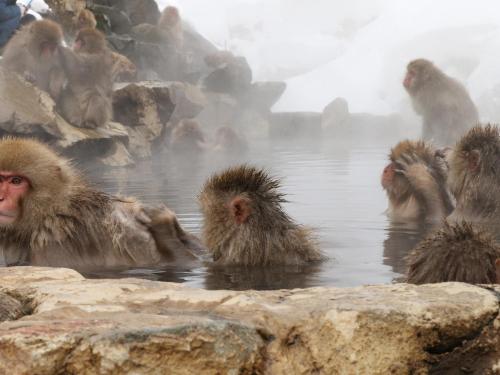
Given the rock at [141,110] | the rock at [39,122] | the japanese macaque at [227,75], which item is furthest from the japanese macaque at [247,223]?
the japanese macaque at [227,75]

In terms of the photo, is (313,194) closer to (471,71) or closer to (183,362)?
(183,362)

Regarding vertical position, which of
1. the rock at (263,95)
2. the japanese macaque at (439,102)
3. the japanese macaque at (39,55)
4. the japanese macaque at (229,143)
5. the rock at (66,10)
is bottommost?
the japanese macaque at (229,143)

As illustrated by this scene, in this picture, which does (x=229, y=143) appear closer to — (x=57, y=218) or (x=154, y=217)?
(x=154, y=217)

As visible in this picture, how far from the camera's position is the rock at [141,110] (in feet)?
47.6

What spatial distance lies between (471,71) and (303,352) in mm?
25036

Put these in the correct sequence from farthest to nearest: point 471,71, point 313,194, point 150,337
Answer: point 471,71 → point 313,194 → point 150,337

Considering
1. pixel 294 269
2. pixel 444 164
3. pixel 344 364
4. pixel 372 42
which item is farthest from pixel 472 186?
pixel 372 42

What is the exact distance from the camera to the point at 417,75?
1057 centimetres

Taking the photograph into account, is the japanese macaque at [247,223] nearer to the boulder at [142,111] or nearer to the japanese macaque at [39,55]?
the japanese macaque at [39,55]

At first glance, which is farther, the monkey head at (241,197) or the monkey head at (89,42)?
the monkey head at (89,42)

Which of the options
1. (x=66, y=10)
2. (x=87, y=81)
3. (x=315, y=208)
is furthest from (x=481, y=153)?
(x=66, y=10)

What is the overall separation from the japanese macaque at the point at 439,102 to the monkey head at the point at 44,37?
406cm

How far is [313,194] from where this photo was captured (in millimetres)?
7859

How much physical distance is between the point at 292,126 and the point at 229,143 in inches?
271
